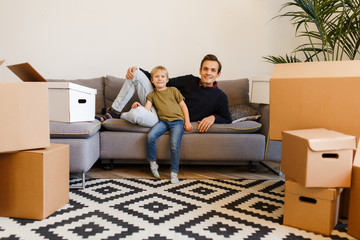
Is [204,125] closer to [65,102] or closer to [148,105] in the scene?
[148,105]

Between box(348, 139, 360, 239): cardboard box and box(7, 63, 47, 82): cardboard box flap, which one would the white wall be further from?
box(348, 139, 360, 239): cardboard box

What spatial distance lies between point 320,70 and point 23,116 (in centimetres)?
141

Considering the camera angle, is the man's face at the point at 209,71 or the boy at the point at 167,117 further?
the man's face at the point at 209,71

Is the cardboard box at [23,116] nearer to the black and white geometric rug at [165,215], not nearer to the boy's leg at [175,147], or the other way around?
the black and white geometric rug at [165,215]

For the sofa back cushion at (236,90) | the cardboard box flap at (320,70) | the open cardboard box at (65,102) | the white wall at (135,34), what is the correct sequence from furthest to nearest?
1. the white wall at (135,34)
2. the sofa back cushion at (236,90)
3. the open cardboard box at (65,102)
4. the cardboard box flap at (320,70)

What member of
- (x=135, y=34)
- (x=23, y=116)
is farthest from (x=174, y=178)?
(x=135, y=34)

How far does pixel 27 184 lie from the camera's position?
1.28m

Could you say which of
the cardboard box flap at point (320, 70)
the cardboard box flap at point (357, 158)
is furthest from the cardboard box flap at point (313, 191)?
the cardboard box flap at point (320, 70)

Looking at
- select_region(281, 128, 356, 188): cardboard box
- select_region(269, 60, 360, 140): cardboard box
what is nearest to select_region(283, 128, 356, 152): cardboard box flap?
select_region(281, 128, 356, 188): cardboard box

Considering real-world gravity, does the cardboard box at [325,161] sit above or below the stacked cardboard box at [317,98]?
below

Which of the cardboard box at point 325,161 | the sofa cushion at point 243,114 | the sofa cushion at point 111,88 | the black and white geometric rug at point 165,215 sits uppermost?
the sofa cushion at point 111,88

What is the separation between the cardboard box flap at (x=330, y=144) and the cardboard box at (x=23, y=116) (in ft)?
3.78

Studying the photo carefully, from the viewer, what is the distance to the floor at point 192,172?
202 cm

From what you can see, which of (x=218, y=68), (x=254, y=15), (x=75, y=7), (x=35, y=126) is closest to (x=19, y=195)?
(x=35, y=126)
